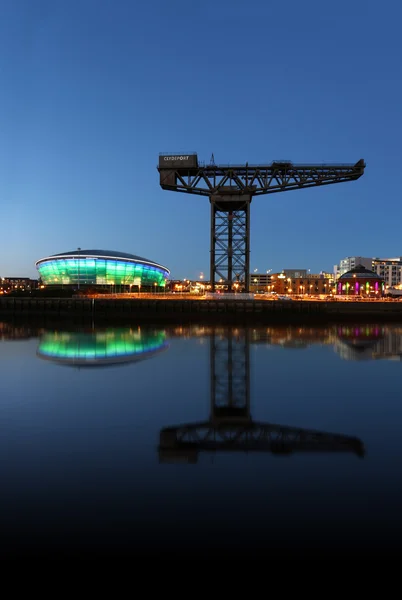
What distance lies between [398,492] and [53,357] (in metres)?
18.9

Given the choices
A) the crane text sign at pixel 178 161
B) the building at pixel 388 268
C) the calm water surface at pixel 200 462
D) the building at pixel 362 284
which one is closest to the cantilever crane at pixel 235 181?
the crane text sign at pixel 178 161

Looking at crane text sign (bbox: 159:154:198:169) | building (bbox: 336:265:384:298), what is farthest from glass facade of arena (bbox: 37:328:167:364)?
building (bbox: 336:265:384:298)

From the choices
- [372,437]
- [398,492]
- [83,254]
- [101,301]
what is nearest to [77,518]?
[398,492]

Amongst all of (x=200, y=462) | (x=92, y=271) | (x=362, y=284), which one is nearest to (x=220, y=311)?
(x=200, y=462)

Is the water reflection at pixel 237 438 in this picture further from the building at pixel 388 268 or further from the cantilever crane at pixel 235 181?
the building at pixel 388 268

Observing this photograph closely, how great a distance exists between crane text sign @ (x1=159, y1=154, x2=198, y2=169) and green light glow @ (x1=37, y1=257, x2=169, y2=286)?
52.9 m

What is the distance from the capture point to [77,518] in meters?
5.30

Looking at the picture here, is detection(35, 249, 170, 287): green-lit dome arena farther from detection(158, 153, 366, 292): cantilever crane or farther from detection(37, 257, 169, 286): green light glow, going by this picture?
detection(158, 153, 366, 292): cantilever crane

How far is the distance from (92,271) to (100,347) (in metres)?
71.3

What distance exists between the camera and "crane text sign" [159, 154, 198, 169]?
4272 centimetres

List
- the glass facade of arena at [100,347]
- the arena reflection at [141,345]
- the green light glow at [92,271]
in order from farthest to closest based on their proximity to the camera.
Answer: the green light glow at [92,271], the arena reflection at [141,345], the glass facade of arena at [100,347]

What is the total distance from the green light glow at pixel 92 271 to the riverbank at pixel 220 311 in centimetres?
3734

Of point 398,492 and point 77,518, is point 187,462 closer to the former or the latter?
point 77,518

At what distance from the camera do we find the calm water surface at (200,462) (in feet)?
16.1
